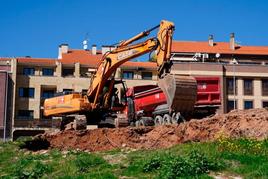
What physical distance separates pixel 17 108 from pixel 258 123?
5230cm

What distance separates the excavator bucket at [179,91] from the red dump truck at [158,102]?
262 centimetres

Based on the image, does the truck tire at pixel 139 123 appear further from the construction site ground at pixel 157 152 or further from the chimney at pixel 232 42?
the chimney at pixel 232 42

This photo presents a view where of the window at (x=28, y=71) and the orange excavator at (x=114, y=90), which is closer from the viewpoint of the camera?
the orange excavator at (x=114, y=90)

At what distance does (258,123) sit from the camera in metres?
19.9

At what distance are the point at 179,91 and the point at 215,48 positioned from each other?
2080 inches

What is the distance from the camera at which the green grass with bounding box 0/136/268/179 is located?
14493mm

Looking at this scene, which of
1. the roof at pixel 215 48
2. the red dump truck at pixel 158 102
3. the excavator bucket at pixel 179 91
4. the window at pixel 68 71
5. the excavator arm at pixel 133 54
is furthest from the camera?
the roof at pixel 215 48

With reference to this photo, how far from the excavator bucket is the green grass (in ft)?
28.1

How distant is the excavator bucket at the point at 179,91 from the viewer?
2769cm

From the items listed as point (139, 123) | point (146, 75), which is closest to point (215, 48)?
point (146, 75)

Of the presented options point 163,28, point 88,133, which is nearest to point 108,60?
point 163,28

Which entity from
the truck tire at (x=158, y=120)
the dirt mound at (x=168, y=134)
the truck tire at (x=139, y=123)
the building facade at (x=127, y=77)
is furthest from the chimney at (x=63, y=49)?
the dirt mound at (x=168, y=134)

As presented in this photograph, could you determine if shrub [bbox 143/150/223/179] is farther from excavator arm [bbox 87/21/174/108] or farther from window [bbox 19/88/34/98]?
window [bbox 19/88/34/98]

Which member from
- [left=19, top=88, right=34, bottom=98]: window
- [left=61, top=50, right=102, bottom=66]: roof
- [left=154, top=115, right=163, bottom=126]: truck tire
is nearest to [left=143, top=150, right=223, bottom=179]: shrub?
[left=154, top=115, right=163, bottom=126]: truck tire
